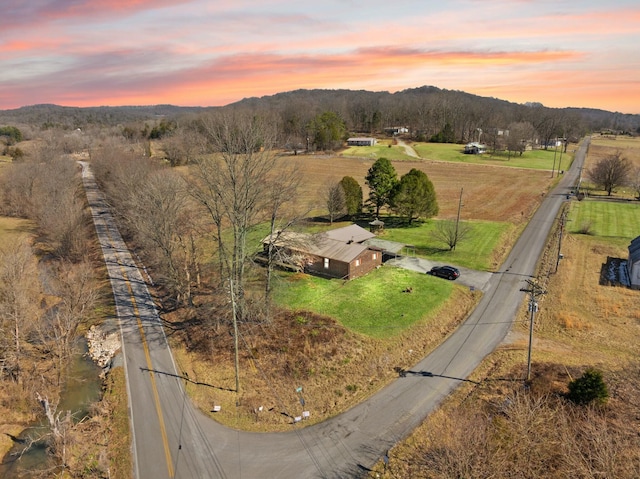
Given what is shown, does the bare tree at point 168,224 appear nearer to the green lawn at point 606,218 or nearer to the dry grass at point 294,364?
the dry grass at point 294,364

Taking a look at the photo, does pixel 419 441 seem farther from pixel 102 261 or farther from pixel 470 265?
pixel 102 261

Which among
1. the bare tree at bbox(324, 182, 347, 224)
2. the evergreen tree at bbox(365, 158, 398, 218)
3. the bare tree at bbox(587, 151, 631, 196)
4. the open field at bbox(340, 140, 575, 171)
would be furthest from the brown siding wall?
the open field at bbox(340, 140, 575, 171)

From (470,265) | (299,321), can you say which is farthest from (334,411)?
(470,265)

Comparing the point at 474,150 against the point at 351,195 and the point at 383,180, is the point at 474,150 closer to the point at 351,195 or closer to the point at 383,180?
the point at 383,180

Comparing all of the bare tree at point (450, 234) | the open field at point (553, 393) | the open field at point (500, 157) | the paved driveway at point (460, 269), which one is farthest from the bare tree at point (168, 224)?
the open field at point (500, 157)

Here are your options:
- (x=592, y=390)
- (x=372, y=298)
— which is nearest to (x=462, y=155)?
(x=372, y=298)
